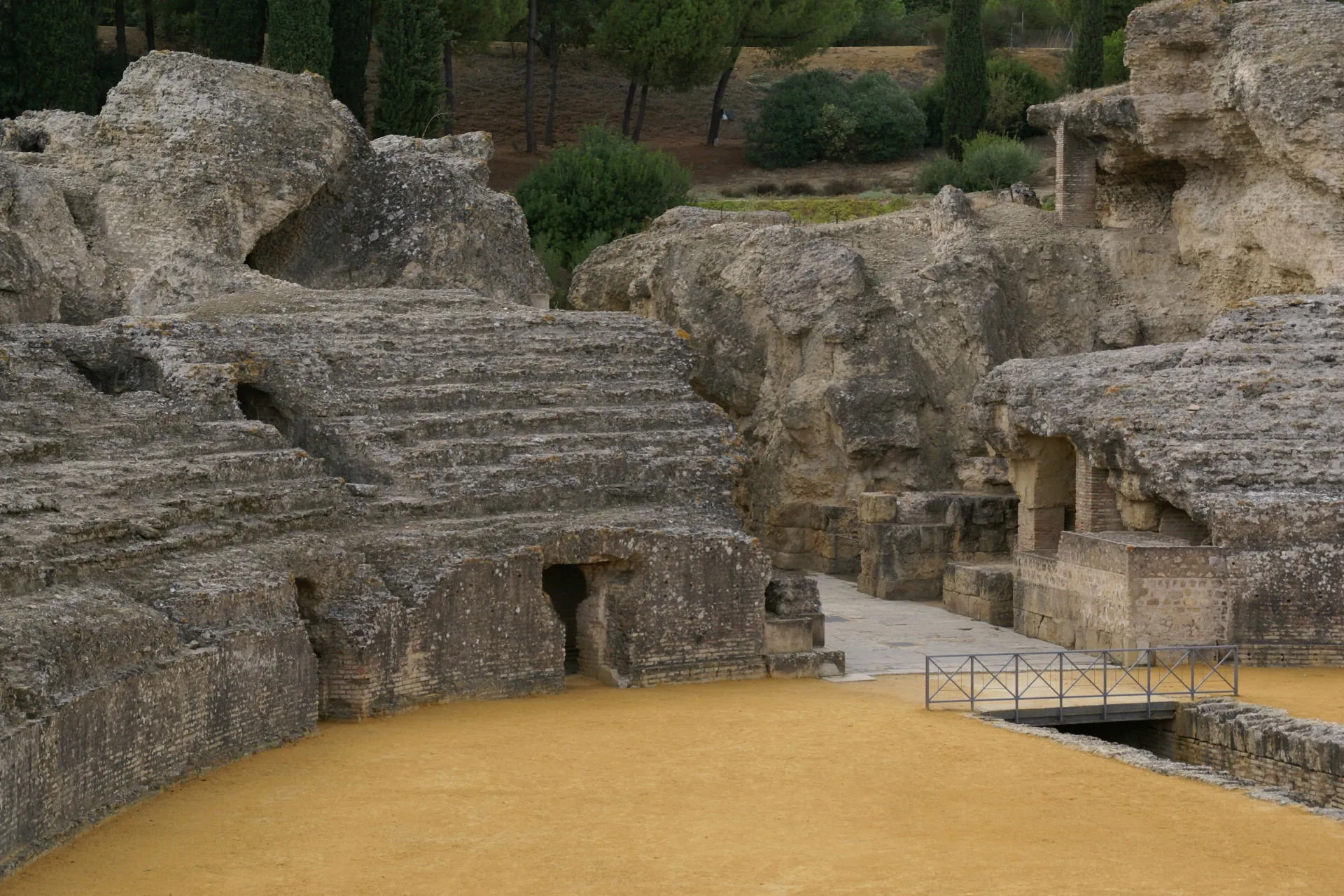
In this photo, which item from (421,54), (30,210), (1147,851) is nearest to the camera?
(1147,851)

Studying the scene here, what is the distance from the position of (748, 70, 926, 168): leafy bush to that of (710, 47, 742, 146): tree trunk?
90 centimetres

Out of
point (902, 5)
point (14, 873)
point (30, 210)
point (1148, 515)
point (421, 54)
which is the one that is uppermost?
point (902, 5)

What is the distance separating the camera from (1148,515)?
23.3 m

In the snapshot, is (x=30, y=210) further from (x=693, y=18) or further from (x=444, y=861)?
(x=693, y=18)

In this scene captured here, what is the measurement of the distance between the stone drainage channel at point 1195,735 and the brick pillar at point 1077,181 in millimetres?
9887

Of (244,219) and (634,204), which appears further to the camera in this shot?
(634,204)

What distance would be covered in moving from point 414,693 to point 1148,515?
355 inches

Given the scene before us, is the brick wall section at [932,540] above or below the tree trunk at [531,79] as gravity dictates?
below

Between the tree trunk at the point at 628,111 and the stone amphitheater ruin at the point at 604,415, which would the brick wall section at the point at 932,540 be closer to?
the stone amphitheater ruin at the point at 604,415

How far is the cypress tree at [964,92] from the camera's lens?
4388 cm

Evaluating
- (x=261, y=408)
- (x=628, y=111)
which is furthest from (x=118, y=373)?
(x=628, y=111)

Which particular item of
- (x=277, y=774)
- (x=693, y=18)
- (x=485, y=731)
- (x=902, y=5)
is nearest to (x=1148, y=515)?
(x=485, y=731)

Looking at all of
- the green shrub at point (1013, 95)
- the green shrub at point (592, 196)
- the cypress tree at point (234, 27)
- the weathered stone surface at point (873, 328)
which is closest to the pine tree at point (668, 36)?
the green shrub at point (592, 196)

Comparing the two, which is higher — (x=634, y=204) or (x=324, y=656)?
(x=634, y=204)
